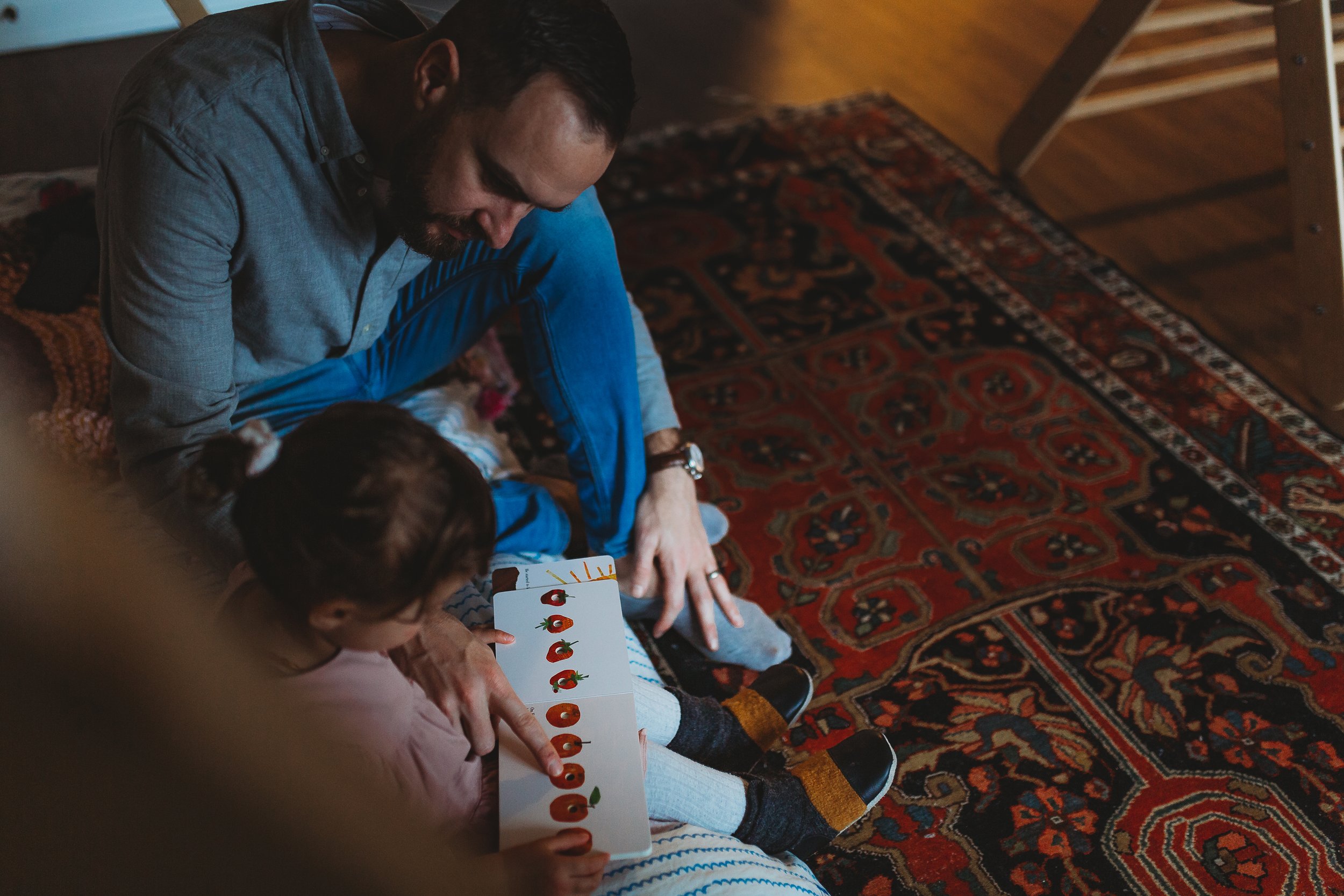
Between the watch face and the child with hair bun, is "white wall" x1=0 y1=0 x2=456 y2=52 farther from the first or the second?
the child with hair bun

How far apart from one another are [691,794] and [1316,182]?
1.39 metres

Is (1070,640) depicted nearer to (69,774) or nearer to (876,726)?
(876,726)

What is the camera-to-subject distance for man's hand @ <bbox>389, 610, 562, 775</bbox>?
846 millimetres

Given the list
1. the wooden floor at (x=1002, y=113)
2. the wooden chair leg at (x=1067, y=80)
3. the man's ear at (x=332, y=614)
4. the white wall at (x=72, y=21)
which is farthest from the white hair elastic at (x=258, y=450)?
the white wall at (x=72, y=21)

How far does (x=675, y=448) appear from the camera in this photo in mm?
1195

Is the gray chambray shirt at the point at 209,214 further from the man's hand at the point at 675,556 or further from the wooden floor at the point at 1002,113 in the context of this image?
the wooden floor at the point at 1002,113

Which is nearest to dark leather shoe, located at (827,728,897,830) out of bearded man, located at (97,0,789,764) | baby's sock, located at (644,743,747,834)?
baby's sock, located at (644,743,747,834)

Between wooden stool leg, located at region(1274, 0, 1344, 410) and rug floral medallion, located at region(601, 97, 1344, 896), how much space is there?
11 centimetres

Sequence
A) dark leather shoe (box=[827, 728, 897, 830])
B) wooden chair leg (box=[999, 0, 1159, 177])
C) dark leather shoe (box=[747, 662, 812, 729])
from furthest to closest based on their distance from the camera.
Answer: wooden chair leg (box=[999, 0, 1159, 177]) → dark leather shoe (box=[747, 662, 812, 729]) → dark leather shoe (box=[827, 728, 897, 830])

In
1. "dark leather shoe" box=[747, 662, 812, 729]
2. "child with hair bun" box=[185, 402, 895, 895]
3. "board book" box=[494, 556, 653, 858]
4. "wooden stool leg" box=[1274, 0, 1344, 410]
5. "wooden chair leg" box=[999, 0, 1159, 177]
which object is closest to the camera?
"child with hair bun" box=[185, 402, 895, 895]

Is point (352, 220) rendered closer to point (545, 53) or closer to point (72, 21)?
point (545, 53)

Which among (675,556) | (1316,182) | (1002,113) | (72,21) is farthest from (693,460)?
(72,21)

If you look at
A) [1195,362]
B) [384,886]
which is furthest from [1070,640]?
[384,886]

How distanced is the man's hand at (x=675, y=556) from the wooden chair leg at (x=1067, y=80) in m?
1.37
